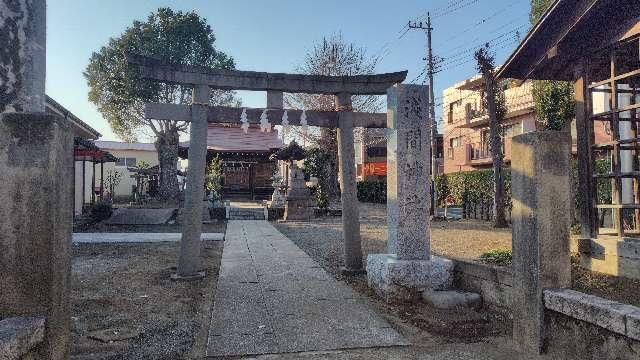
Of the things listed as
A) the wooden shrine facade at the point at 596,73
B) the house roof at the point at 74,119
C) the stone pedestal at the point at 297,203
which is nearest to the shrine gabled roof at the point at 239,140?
the stone pedestal at the point at 297,203

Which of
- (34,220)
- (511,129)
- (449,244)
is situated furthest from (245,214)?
(511,129)

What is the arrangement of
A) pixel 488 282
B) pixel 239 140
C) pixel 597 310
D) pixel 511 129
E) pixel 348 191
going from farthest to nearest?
pixel 239 140 < pixel 511 129 < pixel 348 191 < pixel 488 282 < pixel 597 310

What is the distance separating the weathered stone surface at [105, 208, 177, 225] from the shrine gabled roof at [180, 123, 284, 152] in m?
11.7

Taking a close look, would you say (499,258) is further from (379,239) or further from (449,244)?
(379,239)

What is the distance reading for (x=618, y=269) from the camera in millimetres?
5391

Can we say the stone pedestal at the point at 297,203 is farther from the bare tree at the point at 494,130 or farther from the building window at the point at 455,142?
the building window at the point at 455,142

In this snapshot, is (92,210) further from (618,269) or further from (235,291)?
(618,269)

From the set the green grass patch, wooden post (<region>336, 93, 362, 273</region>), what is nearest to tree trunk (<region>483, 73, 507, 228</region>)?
the green grass patch

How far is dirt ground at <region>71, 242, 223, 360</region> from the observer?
13.9ft

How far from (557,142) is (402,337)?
243cm

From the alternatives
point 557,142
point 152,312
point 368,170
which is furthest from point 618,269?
point 368,170

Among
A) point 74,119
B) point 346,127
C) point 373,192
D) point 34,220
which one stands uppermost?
point 74,119

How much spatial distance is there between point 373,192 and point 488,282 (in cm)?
2596

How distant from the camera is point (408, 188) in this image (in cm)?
614
